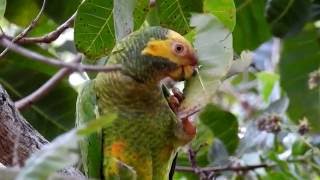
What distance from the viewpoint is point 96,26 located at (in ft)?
4.55

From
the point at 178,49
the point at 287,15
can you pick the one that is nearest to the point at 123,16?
the point at 178,49

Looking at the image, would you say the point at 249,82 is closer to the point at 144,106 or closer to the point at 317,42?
the point at 317,42

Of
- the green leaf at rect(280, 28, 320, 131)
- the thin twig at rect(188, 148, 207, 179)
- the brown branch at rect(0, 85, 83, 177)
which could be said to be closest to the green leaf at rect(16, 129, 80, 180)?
the brown branch at rect(0, 85, 83, 177)

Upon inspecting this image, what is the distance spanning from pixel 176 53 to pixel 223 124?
0.91 metres

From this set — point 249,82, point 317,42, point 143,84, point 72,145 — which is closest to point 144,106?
point 143,84

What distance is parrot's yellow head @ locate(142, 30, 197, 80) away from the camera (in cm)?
121

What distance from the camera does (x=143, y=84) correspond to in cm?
135

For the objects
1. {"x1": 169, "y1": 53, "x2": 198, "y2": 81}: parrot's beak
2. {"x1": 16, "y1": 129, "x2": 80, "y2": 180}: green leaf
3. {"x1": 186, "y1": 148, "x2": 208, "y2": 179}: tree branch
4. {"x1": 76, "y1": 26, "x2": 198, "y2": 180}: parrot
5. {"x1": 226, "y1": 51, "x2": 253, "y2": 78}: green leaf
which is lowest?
{"x1": 186, "y1": 148, "x2": 208, "y2": 179}: tree branch

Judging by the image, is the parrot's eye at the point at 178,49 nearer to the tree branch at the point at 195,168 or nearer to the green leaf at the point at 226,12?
the green leaf at the point at 226,12

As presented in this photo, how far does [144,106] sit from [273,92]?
4.47 ft

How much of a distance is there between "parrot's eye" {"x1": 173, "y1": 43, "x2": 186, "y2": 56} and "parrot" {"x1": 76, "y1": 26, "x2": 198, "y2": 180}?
94 mm

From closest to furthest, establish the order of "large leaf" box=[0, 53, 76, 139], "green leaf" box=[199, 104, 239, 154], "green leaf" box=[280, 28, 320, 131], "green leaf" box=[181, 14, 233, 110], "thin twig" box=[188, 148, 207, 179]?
1. "green leaf" box=[181, 14, 233, 110]
2. "thin twig" box=[188, 148, 207, 179]
3. "large leaf" box=[0, 53, 76, 139]
4. "green leaf" box=[199, 104, 239, 154]
5. "green leaf" box=[280, 28, 320, 131]

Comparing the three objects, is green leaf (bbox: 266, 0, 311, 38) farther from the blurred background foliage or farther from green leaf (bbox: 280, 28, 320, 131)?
green leaf (bbox: 280, 28, 320, 131)

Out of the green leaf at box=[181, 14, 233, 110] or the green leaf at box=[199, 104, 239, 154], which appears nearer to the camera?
the green leaf at box=[181, 14, 233, 110]
